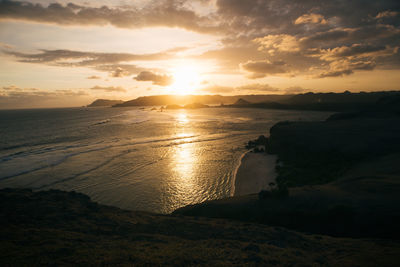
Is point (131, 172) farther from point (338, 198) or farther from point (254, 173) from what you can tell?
point (338, 198)

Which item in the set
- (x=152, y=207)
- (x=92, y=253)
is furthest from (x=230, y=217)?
(x=92, y=253)

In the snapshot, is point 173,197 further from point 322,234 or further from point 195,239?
point 322,234

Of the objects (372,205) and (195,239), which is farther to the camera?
(372,205)

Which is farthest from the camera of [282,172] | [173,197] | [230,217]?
[282,172]

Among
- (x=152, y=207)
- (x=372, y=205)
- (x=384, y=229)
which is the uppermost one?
(x=372, y=205)

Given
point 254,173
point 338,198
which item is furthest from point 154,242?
point 254,173

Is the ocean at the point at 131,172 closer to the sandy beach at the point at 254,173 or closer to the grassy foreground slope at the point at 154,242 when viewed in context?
the sandy beach at the point at 254,173
